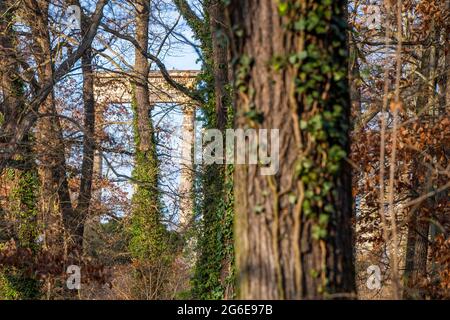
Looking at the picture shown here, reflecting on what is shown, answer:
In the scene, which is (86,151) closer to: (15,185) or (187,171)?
(15,185)

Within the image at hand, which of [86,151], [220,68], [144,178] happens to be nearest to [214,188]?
[220,68]

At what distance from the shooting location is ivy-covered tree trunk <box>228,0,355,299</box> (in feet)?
17.7

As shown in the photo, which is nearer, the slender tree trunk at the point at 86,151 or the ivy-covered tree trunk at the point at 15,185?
the ivy-covered tree trunk at the point at 15,185

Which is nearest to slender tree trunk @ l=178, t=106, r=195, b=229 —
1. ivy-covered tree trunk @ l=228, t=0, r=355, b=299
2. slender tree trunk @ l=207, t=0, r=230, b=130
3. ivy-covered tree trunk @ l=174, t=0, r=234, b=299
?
ivy-covered tree trunk @ l=174, t=0, r=234, b=299

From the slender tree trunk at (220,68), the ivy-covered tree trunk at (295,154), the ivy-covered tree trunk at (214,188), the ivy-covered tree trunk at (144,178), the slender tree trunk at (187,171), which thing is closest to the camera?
the ivy-covered tree trunk at (295,154)

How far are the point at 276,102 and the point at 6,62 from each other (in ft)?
34.7

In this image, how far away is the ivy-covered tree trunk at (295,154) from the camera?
17.7 ft

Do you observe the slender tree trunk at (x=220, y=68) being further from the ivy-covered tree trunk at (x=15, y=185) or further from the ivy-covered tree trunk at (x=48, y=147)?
the ivy-covered tree trunk at (x=15, y=185)

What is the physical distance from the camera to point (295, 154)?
550cm

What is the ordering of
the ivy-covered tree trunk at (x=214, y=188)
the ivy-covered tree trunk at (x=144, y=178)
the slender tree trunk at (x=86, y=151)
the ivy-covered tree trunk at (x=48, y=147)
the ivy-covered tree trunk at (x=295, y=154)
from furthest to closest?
the ivy-covered tree trunk at (x=144, y=178) < the slender tree trunk at (x=86, y=151) < the ivy-covered tree trunk at (x=214, y=188) < the ivy-covered tree trunk at (x=48, y=147) < the ivy-covered tree trunk at (x=295, y=154)

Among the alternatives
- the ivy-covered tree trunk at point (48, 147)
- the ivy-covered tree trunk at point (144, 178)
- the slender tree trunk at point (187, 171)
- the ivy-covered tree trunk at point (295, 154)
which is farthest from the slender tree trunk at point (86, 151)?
the ivy-covered tree trunk at point (295, 154)

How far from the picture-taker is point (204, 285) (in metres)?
16.5

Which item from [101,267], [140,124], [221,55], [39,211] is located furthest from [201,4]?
[101,267]

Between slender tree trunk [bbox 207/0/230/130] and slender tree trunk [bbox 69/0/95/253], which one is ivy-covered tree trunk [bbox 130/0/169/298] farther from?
slender tree trunk [bbox 207/0/230/130]
